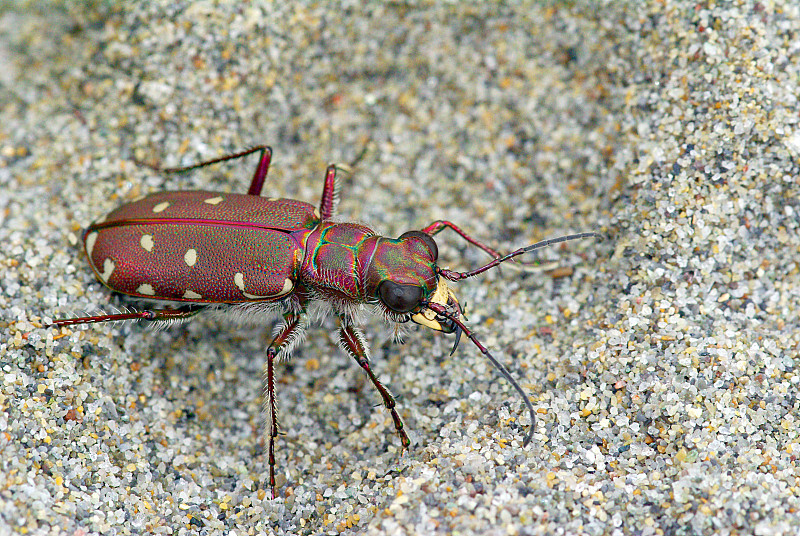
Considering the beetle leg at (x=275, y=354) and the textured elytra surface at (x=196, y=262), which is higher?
the textured elytra surface at (x=196, y=262)

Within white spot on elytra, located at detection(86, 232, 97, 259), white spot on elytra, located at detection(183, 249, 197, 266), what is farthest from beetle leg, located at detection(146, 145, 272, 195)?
white spot on elytra, located at detection(86, 232, 97, 259)

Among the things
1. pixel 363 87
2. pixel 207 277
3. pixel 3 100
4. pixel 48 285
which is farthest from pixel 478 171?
pixel 3 100


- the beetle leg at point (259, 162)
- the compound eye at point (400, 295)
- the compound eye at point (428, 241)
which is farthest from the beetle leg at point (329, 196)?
the compound eye at point (400, 295)

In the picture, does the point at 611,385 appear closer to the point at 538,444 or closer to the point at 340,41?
the point at 538,444

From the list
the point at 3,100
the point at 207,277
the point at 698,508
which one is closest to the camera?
the point at 698,508

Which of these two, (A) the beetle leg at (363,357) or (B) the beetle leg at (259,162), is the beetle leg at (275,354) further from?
(B) the beetle leg at (259,162)

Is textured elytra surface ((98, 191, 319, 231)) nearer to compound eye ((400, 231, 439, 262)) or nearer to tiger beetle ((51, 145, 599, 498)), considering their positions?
tiger beetle ((51, 145, 599, 498))

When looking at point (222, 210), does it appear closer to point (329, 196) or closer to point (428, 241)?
point (329, 196)
